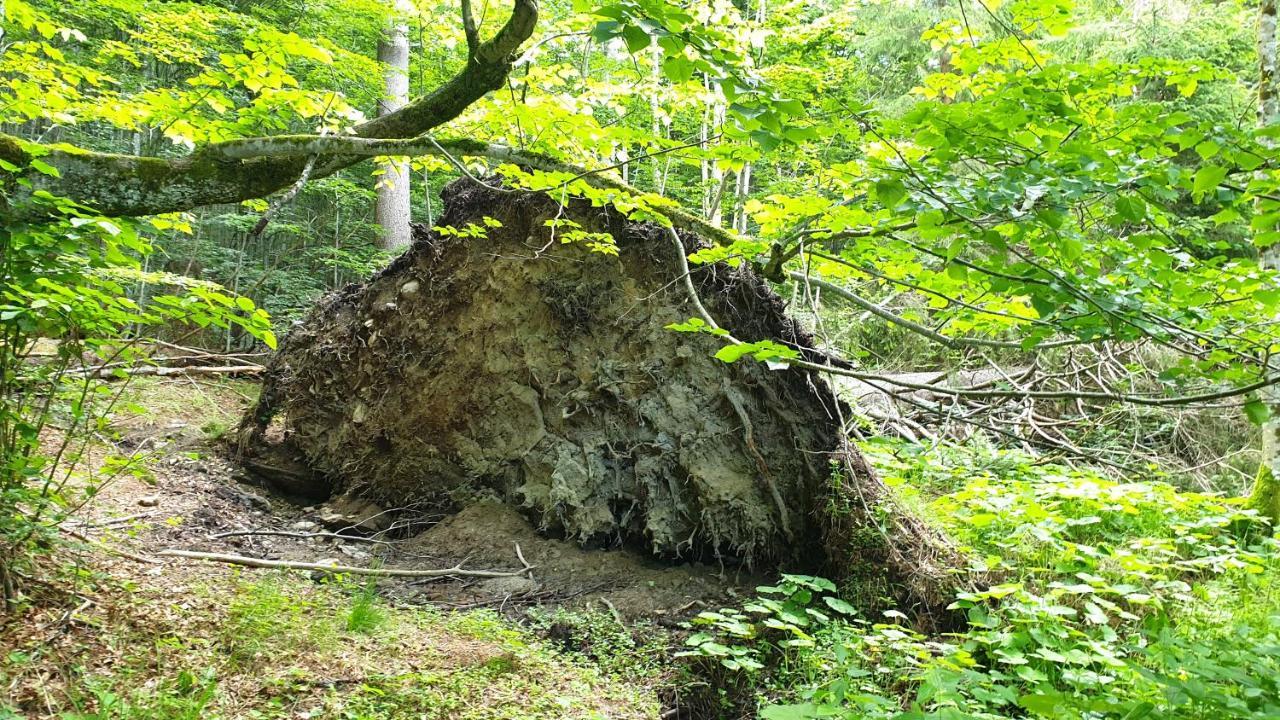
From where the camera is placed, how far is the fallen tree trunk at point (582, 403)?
467 centimetres

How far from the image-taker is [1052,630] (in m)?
3.27

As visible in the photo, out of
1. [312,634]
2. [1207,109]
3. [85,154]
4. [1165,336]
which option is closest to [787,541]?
[1165,336]

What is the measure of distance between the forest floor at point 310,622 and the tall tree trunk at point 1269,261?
4.51 metres

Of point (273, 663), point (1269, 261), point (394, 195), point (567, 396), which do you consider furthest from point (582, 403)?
point (394, 195)

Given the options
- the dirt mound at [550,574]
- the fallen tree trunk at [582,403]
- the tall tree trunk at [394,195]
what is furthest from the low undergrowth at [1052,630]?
the tall tree trunk at [394,195]

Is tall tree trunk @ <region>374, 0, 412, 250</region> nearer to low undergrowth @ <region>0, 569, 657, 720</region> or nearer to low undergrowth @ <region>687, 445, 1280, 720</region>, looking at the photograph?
low undergrowth @ <region>0, 569, 657, 720</region>

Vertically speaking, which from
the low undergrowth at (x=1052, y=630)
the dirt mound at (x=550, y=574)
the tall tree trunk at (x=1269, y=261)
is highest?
the tall tree trunk at (x=1269, y=261)

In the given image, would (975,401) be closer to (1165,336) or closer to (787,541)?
(787,541)

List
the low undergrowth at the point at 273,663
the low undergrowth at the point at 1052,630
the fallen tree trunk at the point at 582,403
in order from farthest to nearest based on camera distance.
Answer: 1. the fallen tree trunk at the point at 582,403
2. the low undergrowth at the point at 273,663
3. the low undergrowth at the point at 1052,630

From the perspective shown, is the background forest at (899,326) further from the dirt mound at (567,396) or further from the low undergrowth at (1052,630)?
the dirt mound at (567,396)

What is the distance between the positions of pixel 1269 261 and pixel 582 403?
17.9ft

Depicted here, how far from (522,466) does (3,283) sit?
333 cm

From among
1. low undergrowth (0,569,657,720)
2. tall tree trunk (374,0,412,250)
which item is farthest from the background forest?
tall tree trunk (374,0,412,250)

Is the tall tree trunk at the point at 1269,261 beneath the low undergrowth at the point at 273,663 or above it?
above
